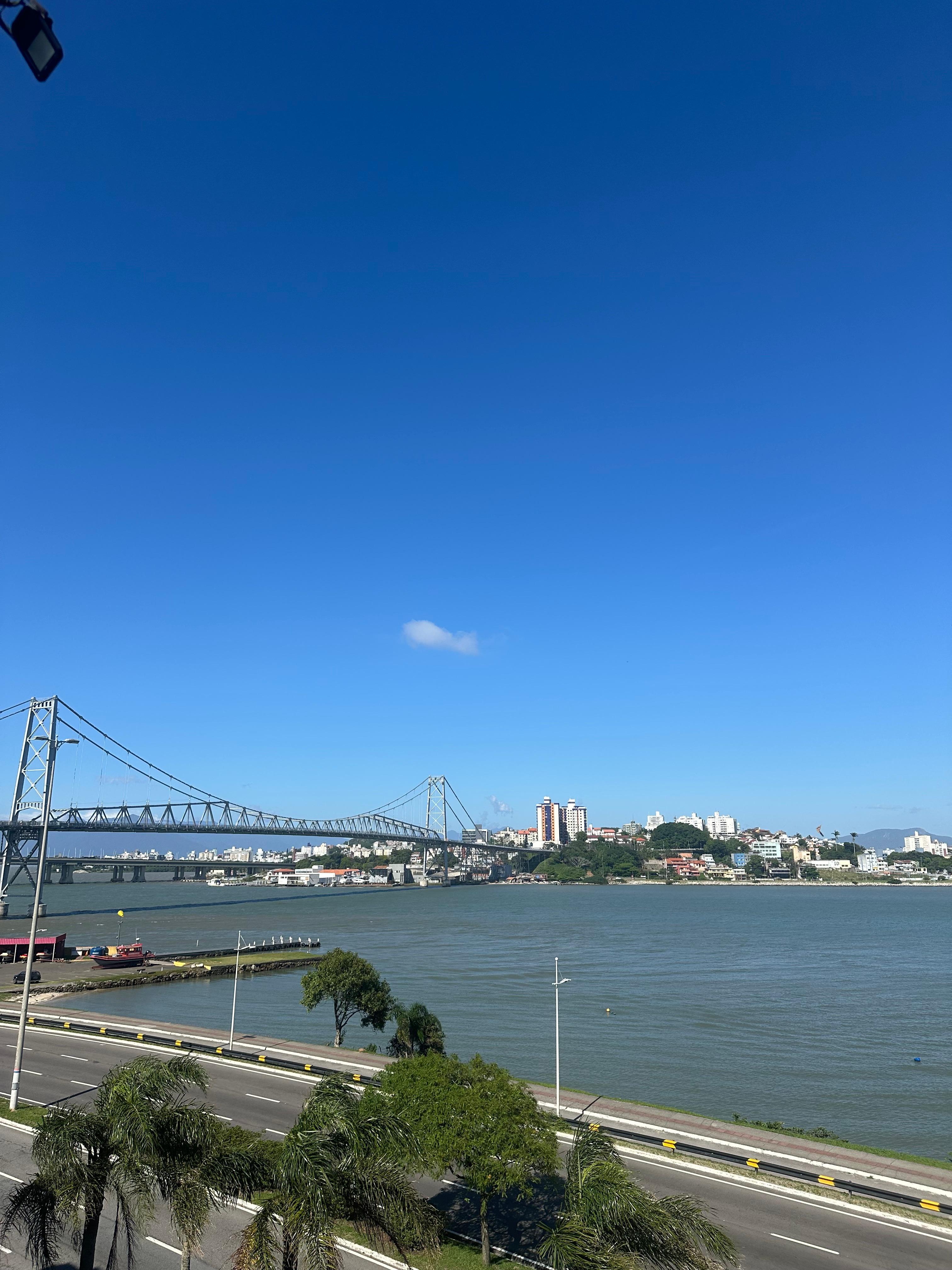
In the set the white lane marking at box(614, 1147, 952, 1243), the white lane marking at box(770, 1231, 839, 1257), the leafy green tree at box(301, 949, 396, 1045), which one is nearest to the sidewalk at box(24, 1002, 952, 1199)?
the white lane marking at box(614, 1147, 952, 1243)

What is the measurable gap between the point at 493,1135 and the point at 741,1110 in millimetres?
22031

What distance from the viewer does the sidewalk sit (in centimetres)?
2269

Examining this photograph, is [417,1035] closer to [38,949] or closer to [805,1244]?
[805,1244]

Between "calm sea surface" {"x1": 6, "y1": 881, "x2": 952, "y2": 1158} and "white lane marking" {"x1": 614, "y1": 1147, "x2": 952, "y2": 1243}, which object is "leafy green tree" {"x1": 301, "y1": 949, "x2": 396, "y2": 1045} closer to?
"calm sea surface" {"x1": 6, "y1": 881, "x2": 952, "y2": 1158}

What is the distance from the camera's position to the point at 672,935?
337ft

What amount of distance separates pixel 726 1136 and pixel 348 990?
66.2ft

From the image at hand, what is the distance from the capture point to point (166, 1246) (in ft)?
57.6

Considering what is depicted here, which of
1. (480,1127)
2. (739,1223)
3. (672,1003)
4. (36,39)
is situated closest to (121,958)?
(672,1003)

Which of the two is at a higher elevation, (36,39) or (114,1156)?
(36,39)

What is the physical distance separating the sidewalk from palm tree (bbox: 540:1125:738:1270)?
13097 millimetres

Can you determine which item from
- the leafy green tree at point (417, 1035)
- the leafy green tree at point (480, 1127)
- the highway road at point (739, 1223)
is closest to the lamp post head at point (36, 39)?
the leafy green tree at point (480, 1127)

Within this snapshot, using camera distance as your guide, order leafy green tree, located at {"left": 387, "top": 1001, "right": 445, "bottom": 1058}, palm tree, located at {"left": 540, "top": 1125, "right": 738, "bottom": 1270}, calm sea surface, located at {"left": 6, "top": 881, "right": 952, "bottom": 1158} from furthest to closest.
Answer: calm sea surface, located at {"left": 6, "top": 881, "right": 952, "bottom": 1158} → leafy green tree, located at {"left": 387, "top": 1001, "right": 445, "bottom": 1058} → palm tree, located at {"left": 540, "top": 1125, "right": 738, "bottom": 1270}

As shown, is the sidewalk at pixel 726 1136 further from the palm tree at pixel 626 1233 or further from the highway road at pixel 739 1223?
the palm tree at pixel 626 1233

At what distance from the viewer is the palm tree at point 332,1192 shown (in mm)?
11016
